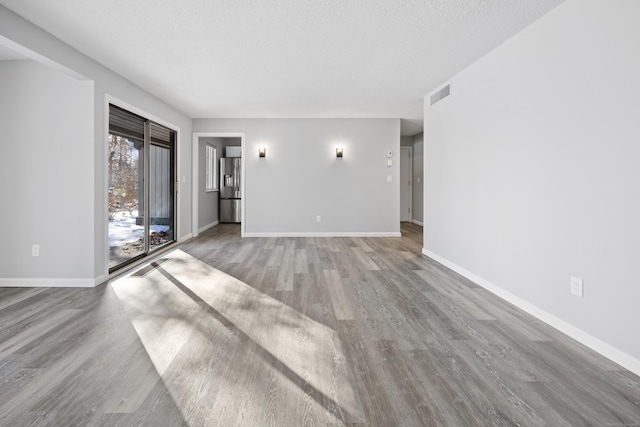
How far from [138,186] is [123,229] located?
676mm

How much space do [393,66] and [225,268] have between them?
3194mm

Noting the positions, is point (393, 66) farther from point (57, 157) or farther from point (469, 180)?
point (57, 157)

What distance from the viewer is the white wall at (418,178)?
9.34 m

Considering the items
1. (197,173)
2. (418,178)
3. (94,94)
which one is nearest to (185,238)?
(197,173)

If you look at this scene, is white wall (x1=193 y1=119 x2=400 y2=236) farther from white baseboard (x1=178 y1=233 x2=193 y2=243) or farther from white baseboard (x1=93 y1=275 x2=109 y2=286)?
white baseboard (x1=93 y1=275 x2=109 y2=286)

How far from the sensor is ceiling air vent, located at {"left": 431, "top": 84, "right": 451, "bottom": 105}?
4.49 m

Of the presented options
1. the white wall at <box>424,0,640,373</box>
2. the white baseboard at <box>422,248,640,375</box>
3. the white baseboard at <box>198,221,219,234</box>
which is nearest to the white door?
the white baseboard at <box>198,221,219,234</box>

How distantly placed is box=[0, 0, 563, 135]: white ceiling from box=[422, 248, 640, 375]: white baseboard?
238 cm

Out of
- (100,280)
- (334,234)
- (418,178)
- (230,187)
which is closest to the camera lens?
(100,280)

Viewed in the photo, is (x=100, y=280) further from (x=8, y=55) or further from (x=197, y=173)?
(x=197, y=173)

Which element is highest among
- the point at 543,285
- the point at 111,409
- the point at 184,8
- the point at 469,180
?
the point at 184,8

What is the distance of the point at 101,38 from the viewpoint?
3.16 metres

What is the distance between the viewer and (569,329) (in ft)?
8.08

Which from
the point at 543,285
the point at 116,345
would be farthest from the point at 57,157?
the point at 543,285
